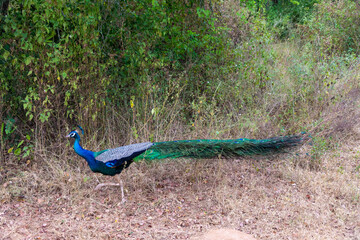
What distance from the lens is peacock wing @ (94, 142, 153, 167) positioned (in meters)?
3.89

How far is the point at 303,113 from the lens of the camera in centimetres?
583

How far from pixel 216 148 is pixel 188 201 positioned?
0.74 metres

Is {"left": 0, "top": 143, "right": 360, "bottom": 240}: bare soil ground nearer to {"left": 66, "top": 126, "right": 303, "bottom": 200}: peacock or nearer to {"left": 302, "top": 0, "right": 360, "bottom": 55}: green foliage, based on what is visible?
{"left": 66, "top": 126, "right": 303, "bottom": 200}: peacock

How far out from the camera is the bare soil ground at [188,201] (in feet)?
11.9

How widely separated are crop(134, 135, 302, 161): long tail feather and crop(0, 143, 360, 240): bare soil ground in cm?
18

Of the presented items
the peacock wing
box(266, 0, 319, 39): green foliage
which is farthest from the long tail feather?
box(266, 0, 319, 39): green foliage

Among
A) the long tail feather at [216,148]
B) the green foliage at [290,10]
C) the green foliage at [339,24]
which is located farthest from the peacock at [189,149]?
the green foliage at [290,10]

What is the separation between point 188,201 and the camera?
4.24m

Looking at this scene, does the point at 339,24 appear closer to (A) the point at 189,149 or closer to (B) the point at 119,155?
(A) the point at 189,149

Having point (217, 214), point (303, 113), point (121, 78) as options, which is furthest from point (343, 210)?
point (121, 78)

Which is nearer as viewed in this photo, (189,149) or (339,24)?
(189,149)

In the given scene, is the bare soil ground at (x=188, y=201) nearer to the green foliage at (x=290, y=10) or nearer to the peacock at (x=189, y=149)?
the peacock at (x=189, y=149)

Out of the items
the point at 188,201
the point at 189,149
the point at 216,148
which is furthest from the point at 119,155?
the point at 216,148

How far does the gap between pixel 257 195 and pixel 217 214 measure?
0.69 m
